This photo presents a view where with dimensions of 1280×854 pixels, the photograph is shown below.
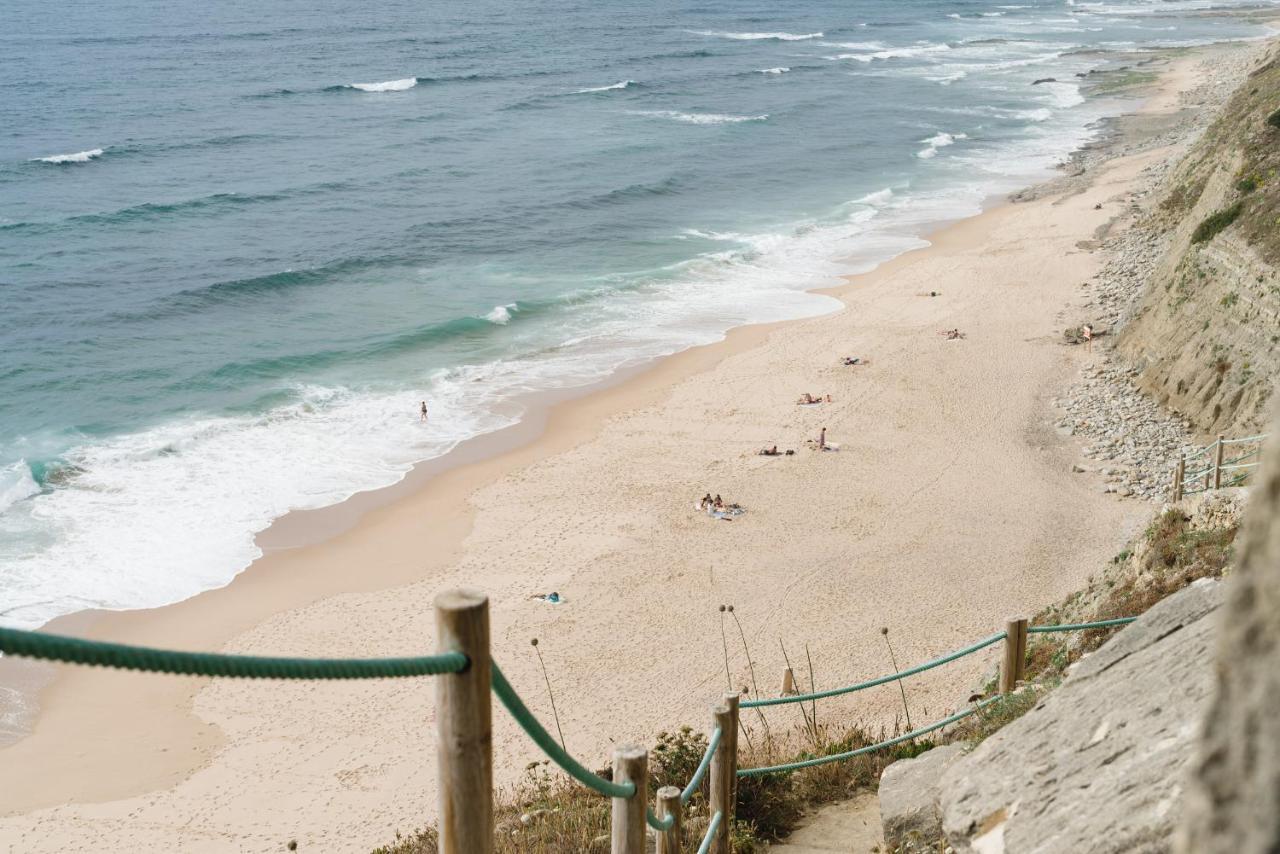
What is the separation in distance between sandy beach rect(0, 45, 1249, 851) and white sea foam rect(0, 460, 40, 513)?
18.5 ft

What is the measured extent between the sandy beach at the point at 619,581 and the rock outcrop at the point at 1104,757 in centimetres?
889

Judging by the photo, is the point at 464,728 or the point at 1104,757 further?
the point at 1104,757

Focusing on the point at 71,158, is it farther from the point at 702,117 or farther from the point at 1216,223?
the point at 1216,223

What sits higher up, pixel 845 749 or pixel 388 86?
pixel 388 86

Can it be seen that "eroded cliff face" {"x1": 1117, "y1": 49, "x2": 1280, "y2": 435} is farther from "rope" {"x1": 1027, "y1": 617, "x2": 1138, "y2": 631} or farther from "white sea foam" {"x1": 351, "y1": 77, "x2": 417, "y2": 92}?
"white sea foam" {"x1": 351, "y1": 77, "x2": 417, "y2": 92}

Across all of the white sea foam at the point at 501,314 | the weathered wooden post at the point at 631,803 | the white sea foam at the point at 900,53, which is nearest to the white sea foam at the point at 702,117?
the white sea foam at the point at 900,53

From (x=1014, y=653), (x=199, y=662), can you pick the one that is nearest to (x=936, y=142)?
(x=1014, y=653)

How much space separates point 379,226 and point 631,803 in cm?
4076

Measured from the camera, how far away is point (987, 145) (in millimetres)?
55906

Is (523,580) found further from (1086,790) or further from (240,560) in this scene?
(1086,790)

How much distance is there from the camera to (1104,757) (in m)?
4.46

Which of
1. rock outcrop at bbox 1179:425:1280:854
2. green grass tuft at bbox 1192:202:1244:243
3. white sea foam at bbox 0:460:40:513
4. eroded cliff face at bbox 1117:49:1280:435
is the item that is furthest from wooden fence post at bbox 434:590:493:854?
green grass tuft at bbox 1192:202:1244:243

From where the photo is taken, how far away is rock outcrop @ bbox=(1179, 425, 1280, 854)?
1.42 m

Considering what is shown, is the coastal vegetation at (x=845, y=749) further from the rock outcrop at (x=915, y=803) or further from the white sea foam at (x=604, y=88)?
the white sea foam at (x=604, y=88)
